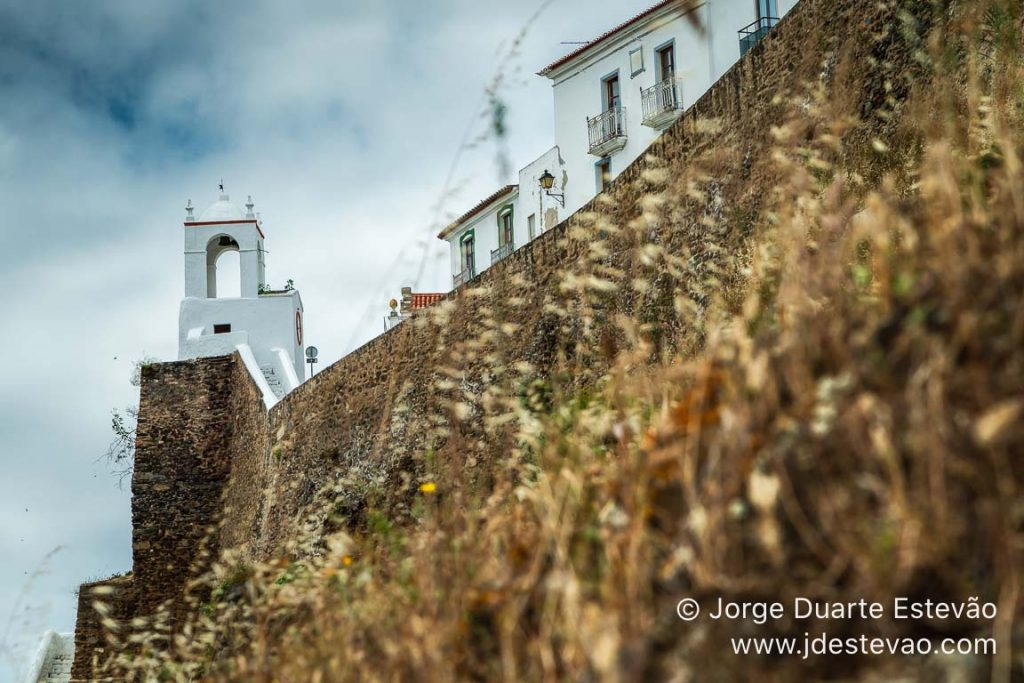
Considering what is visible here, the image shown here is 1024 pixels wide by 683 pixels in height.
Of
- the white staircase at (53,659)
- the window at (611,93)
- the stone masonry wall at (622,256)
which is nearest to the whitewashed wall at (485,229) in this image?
the window at (611,93)

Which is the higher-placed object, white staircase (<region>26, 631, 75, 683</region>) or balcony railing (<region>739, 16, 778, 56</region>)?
balcony railing (<region>739, 16, 778, 56</region>)

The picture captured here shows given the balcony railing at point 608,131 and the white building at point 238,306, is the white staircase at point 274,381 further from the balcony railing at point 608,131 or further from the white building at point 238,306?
the balcony railing at point 608,131

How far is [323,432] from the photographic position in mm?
11461

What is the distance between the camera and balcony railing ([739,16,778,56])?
66.7 feet

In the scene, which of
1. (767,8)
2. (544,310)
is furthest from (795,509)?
(767,8)

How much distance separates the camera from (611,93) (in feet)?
78.5

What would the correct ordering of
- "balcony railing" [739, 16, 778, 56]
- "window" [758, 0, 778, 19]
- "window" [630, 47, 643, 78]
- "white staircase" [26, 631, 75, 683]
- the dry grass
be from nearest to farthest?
the dry grass → "white staircase" [26, 631, 75, 683] → "balcony railing" [739, 16, 778, 56] → "window" [758, 0, 778, 19] → "window" [630, 47, 643, 78]

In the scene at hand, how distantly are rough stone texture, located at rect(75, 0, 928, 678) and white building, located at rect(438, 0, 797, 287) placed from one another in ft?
31.3

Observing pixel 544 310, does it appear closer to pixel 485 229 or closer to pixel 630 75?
pixel 630 75

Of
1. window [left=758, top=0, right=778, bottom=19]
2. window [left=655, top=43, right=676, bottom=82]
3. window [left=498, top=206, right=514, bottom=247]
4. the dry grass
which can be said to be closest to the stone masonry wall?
the dry grass

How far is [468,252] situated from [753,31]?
411 inches

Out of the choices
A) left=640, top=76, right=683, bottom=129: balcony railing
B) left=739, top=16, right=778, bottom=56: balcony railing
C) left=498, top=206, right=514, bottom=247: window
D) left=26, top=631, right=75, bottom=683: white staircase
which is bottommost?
left=26, top=631, right=75, bottom=683: white staircase

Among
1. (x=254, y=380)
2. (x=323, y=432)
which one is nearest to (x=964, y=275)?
(x=323, y=432)

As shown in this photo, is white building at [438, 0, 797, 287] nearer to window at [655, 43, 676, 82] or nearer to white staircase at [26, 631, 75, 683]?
window at [655, 43, 676, 82]
